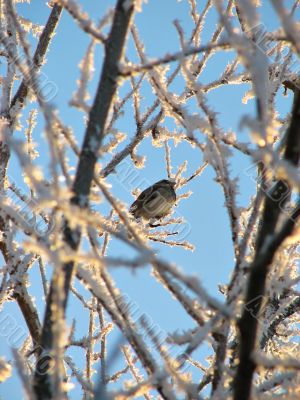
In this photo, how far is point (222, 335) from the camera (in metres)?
1.50

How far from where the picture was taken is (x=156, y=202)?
5.44 meters

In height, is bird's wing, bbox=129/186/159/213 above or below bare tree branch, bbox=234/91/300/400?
above

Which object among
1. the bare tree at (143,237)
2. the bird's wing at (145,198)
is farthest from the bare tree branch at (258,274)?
the bird's wing at (145,198)

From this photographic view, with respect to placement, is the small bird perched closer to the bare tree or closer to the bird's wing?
the bird's wing

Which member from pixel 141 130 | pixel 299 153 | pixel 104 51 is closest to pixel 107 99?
pixel 104 51

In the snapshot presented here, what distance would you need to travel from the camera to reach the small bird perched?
5395 millimetres

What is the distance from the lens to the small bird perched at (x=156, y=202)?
539 cm

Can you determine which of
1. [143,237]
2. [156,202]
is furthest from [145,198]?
[143,237]

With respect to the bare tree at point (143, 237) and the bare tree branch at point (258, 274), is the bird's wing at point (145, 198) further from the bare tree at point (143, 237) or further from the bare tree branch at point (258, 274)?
the bare tree branch at point (258, 274)

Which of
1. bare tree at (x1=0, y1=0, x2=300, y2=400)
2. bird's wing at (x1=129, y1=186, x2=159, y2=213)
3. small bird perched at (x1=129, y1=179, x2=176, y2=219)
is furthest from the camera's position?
bird's wing at (x1=129, y1=186, x2=159, y2=213)

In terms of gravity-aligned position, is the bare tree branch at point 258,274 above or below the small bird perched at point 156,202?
below

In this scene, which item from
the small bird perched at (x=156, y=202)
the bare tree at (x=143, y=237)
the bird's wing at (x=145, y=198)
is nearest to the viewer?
the bare tree at (x=143, y=237)

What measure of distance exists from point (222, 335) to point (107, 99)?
0.81 metres

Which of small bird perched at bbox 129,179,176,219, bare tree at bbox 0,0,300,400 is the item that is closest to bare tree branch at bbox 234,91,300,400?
bare tree at bbox 0,0,300,400
